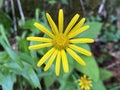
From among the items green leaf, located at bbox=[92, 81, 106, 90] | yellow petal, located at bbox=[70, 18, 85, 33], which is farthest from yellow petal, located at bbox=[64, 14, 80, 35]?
green leaf, located at bbox=[92, 81, 106, 90]

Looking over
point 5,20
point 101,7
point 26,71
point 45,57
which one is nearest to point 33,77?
point 26,71

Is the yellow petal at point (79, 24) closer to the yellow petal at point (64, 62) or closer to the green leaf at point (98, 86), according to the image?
the yellow petal at point (64, 62)

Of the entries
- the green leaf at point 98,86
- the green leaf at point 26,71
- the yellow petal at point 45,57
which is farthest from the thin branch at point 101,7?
the yellow petal at point 45,57

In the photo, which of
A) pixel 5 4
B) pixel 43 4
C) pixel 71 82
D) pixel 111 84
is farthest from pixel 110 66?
pixel 5 4

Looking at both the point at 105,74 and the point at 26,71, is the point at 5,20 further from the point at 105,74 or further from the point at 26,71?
the point at 105,74

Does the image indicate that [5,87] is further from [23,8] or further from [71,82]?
[23,8]
